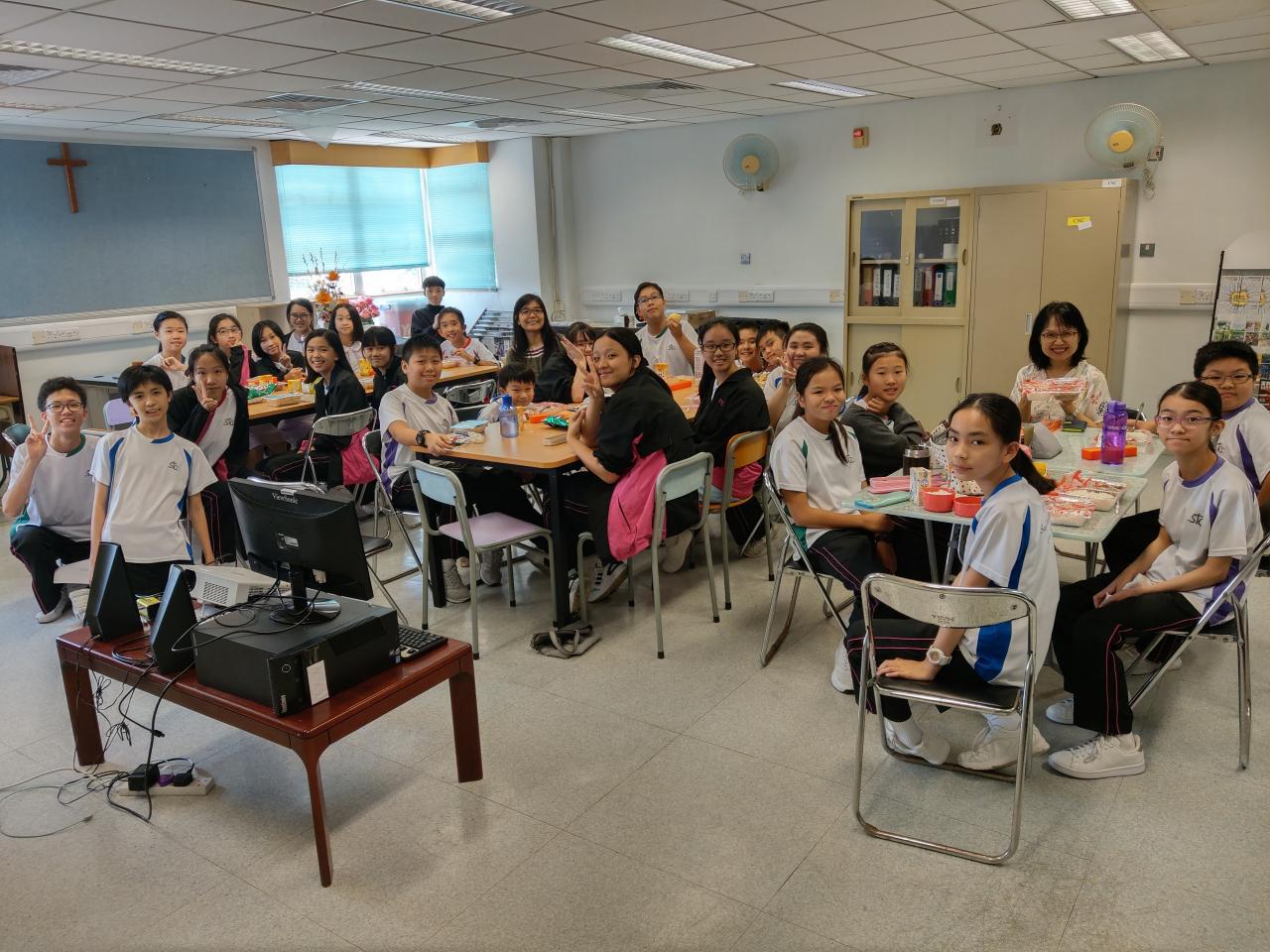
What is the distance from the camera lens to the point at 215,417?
4.45 metres

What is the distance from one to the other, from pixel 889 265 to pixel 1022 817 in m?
5.42

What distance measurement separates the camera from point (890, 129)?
24.0ft

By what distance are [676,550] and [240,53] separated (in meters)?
3.15

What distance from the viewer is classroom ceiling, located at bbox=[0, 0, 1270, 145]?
154 inches

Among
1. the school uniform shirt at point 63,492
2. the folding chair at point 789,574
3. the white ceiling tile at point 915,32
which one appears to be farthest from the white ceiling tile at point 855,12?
the school uniform shirt at point 63,492

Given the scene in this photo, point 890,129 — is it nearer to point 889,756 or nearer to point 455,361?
point 455,361

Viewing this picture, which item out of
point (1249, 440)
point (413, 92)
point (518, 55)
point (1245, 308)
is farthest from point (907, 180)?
point (1249, 440)

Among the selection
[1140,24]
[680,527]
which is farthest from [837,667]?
[1140,24]

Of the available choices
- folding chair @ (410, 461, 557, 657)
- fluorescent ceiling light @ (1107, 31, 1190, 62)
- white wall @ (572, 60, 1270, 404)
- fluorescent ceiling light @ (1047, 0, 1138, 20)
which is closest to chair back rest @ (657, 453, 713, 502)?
folding chair @ (410, 461, 557, 657)

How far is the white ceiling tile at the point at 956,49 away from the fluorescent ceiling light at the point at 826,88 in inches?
34.1

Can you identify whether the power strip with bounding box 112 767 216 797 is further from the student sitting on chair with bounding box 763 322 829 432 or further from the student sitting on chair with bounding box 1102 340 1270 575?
the student sitting on chair with bounding box 1102 340 1270 575

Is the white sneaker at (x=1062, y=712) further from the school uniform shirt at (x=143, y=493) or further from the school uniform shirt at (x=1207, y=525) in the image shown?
the school uniform shirt at (x=143, y=493)

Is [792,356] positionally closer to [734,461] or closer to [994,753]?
[734,461]

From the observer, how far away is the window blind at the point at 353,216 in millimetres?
8867
